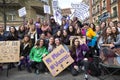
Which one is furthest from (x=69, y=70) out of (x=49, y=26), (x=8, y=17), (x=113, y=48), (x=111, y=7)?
(x=111, y=7)

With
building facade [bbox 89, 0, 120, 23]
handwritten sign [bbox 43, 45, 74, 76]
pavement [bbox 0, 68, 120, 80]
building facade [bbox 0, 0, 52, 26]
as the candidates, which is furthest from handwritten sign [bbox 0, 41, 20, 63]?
building facade [bbox 89, 0, 120, 23]

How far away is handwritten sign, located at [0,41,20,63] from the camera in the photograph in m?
9.90

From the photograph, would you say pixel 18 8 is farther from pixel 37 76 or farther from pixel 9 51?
pixel 37 76

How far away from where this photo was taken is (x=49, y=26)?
11.9m

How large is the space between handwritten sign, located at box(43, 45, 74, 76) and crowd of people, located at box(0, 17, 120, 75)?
245mm

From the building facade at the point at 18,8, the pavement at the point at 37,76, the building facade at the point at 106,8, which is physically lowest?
the pavement at the point at 37,76

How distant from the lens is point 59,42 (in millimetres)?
9922

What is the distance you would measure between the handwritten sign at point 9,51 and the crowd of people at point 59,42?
1.15 feet

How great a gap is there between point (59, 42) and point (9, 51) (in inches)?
71.2

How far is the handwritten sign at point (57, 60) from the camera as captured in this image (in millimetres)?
9469

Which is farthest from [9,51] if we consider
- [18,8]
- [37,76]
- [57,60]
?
[18,8]

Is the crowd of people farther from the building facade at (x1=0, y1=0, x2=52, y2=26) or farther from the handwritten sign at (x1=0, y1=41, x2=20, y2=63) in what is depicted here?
the building facade at (x1=0, y1=0, x2=52, y2=26)

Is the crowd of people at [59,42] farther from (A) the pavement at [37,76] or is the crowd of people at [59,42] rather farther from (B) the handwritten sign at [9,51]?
(B) the handwritten sign at [9,51]

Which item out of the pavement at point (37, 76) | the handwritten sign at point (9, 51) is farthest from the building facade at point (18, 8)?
the pavement at point (37, 76)
